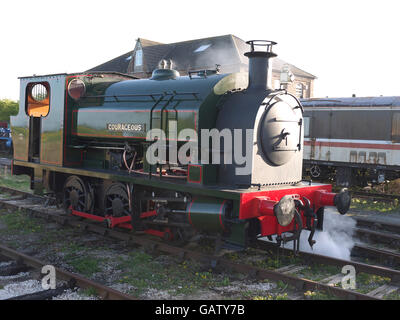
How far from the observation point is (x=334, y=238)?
8.02 m

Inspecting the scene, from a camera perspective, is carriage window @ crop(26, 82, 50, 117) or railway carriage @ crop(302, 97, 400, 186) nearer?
carriage window @ crop(26, 82, 50, 117)

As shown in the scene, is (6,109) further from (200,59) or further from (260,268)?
(260,268)

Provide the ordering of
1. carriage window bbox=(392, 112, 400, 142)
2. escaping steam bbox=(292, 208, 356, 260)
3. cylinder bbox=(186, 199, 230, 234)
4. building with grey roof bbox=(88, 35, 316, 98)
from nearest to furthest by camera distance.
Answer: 1. cylinder bbox=(186, 199, 230, 234)
2. escaping steam bbox=(292, 208, 356, 260)
3. carriage window bbox=(392, 112, 400, 142)
4. building with grey roof bbox=(88, 35, 316, 98)

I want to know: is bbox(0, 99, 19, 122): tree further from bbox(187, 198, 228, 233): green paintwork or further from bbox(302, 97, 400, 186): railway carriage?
bbox(187, 198, 228, 233): green paintwork

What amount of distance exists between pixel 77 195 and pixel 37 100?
2548mm

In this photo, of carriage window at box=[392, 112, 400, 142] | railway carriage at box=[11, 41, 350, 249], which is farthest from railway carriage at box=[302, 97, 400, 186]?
railway carriage at box=[11, 41, 350, 249]

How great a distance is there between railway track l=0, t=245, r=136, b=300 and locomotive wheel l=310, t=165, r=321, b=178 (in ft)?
41.1

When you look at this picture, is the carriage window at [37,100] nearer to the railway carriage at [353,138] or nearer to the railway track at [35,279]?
the railway track at [35,279]

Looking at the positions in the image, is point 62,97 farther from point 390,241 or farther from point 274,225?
point 390,241

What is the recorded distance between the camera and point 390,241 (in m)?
7.93

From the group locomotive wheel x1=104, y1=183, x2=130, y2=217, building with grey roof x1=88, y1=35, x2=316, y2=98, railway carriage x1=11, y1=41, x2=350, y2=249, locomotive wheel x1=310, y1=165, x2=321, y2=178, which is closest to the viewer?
railway carriage x1=11, y1=41, x2=350, y2=249

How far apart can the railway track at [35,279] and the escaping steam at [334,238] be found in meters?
3.72

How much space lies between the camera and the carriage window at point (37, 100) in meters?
9.19

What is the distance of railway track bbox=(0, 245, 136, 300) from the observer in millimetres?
4891
